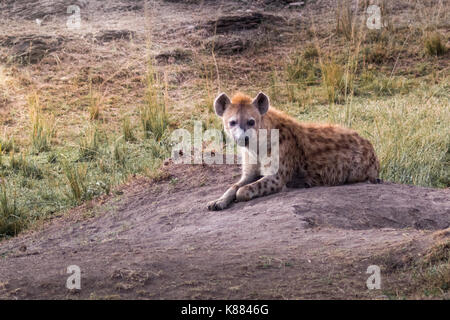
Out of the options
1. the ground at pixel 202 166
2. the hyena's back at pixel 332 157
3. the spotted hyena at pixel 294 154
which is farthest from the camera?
the hyena's back at pixel 332 157

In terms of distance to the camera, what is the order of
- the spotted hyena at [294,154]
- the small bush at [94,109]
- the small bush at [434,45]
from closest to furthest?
the spotted hyena at [294,154], the small bush at [94,109], the small bush at [434,45]

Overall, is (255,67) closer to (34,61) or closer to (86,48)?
(86,48)

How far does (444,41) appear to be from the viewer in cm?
837

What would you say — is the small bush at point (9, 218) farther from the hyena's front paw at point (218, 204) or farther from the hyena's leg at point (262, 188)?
the hyena's leg at point (262, 188)

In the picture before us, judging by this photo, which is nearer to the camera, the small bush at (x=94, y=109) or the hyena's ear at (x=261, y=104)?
the hyena's ear at (x=261, y=104)

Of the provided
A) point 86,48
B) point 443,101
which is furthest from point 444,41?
point 86,48

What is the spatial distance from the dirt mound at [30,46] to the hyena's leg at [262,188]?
443 cm

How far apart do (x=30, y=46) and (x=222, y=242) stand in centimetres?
526

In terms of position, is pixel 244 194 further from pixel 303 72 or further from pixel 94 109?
pixel 303 72

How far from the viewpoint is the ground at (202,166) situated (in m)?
2.98

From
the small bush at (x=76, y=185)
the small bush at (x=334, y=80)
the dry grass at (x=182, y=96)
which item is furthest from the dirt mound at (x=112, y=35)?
the small bush at (x=76, y=185)

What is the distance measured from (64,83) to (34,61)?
2.09 ft

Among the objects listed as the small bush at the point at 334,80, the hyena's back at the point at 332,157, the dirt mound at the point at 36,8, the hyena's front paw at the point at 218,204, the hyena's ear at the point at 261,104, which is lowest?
the hyena's front paw at the point at 218,204

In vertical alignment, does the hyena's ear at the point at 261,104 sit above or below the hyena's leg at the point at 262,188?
above
